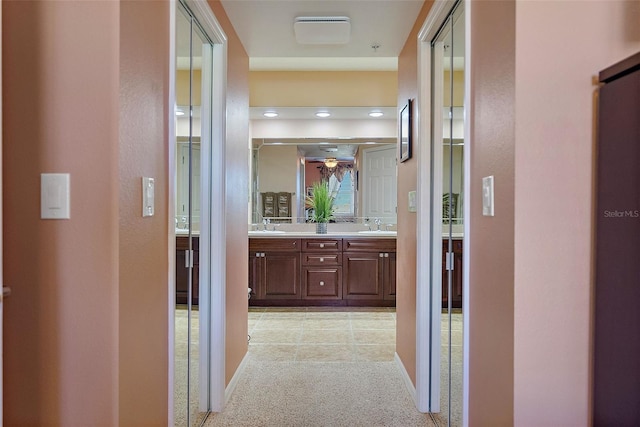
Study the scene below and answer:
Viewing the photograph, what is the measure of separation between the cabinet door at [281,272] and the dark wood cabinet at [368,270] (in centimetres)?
51

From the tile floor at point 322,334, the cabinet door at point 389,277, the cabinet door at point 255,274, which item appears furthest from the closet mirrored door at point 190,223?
the cabinet door at point 389,277

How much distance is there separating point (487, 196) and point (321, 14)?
1520mm

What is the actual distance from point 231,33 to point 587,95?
187 cm

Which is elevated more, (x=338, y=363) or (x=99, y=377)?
(x=99, y=377)

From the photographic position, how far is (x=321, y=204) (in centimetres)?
470

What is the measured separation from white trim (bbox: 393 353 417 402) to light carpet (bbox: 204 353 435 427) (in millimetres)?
29

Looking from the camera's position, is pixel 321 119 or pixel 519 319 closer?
pixel 519 319

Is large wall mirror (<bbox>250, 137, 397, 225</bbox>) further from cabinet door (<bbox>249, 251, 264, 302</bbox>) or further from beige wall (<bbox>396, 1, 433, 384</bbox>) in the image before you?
beige wall (<bbox>396, 1, 433, 384</bbox>)

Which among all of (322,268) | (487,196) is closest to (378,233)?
(322,268)

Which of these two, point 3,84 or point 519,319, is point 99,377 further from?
point 519,319

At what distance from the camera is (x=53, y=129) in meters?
1.03

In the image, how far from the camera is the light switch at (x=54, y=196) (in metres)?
1.03

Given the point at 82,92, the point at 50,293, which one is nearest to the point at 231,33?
the point at 82,92

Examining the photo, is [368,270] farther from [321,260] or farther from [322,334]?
[322,334]
